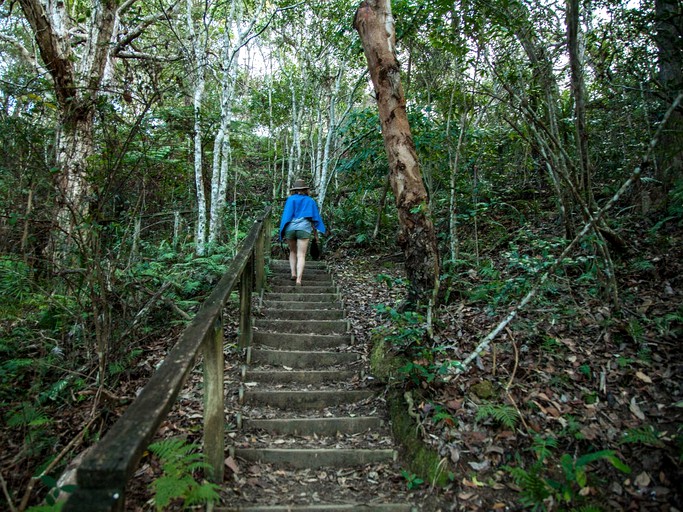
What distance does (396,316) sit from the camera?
3.53m

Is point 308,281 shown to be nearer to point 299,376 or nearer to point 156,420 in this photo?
point 299,376

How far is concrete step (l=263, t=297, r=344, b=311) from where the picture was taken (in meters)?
5.55

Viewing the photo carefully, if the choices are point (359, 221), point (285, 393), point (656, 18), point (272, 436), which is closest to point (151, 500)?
point (272, 436)

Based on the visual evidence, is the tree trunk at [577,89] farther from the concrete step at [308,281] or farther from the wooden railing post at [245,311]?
the concrete step at [308,281]

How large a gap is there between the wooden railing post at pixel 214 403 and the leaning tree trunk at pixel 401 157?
235 cm

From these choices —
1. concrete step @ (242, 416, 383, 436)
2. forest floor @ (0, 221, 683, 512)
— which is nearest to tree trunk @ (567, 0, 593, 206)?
forest floor @ (0, 221, 683, 512)

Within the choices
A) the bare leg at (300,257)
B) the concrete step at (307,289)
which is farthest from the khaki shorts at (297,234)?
the concrete step at (307,289)

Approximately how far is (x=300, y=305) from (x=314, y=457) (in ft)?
9.26

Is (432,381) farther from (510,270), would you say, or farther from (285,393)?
(510,270)

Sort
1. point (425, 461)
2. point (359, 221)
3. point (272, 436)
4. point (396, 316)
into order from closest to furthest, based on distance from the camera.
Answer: point (425, 461) → point (272, 436) → point (396, 316) → point (359, 221)

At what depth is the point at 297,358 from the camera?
13.9 feet

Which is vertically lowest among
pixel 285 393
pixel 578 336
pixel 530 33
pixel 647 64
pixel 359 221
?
pixel 285 393

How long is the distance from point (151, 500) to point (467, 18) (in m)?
6.35

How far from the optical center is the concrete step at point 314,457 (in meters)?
2.96
